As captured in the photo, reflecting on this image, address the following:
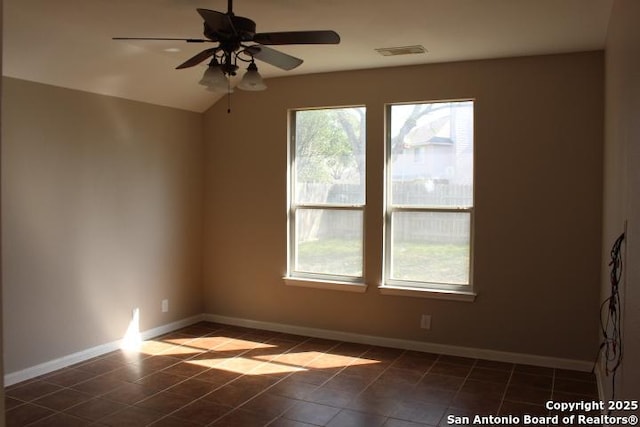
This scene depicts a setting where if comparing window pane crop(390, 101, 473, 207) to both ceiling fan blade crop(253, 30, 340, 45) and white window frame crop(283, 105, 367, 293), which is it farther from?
ceiling fan blade crop(253, 30, 340, 45)

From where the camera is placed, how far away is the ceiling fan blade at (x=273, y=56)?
3.10 metres

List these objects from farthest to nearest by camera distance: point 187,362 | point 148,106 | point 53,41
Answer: point 148,106 < point 187,362 < point 53,41

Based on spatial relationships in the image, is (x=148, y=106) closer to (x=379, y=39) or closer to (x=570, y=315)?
(x=379, y=39)

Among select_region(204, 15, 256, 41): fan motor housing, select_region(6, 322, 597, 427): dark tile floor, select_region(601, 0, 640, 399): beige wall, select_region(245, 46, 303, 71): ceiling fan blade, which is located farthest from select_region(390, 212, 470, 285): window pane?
select_region(204, 15, 256, 41): fan motor housing

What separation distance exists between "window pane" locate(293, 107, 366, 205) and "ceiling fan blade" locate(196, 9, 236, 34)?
2.54 metres

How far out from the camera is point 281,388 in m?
4.00

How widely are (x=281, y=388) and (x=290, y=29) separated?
8.46ft

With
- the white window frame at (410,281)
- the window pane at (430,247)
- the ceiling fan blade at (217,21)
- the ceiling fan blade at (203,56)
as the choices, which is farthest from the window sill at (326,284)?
the ceiling fan blade at (217,21)

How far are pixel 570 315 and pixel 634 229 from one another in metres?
2.49

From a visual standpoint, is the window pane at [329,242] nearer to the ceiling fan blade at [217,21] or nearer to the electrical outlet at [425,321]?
the electrical outlet at [425,321]

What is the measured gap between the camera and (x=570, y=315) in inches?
174

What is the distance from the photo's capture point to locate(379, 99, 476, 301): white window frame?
4.77 meters

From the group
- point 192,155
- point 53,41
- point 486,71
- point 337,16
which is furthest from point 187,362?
point 486,71

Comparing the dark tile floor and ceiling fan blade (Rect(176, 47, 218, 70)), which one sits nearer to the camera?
ceiling fan blade (Rect(176, 47, 218, 70))
